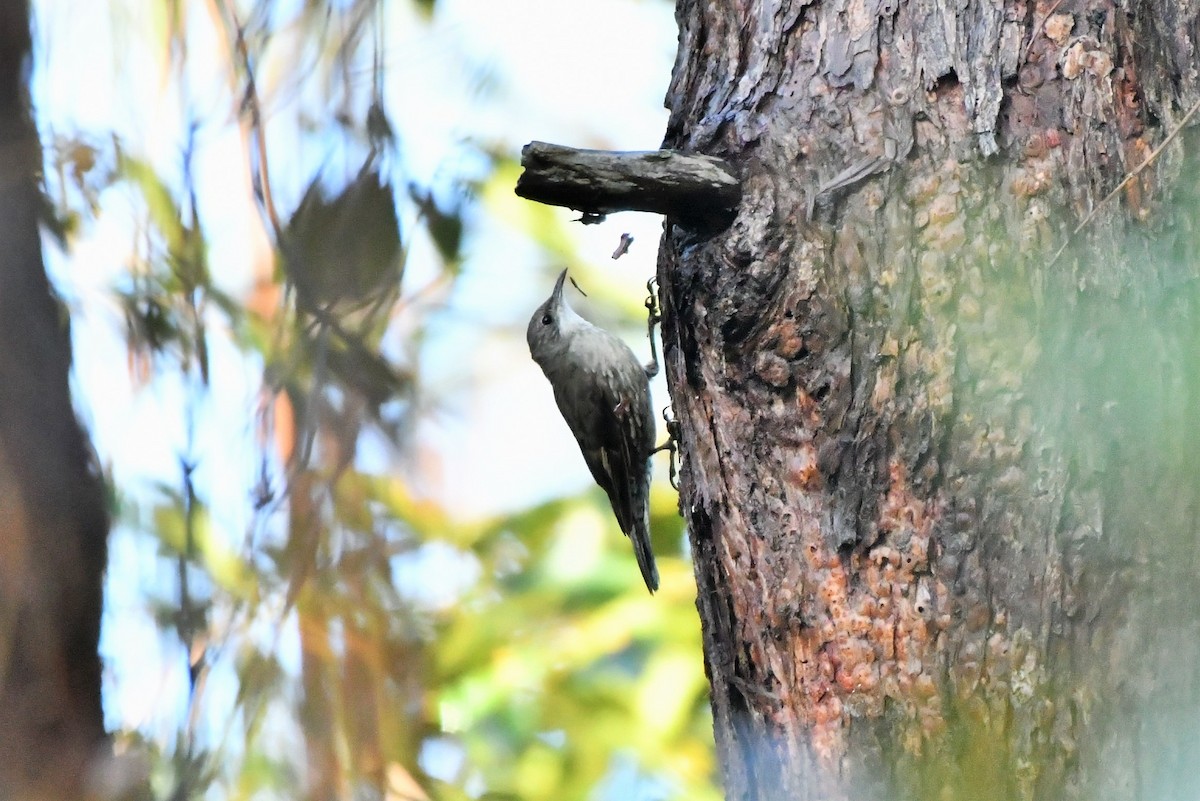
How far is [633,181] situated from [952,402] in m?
0.50

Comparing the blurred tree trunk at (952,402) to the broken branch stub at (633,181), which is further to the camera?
the broken branch stub at (633,181)

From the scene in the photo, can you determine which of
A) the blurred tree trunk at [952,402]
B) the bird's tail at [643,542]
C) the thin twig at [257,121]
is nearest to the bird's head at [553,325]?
the bird's tail at [643,542]

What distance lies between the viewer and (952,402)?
3.96 feet

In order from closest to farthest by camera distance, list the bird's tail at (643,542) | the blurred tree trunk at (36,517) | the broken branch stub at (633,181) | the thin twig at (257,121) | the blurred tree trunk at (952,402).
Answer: the blurred tree trunk at (952,402), the broken branch stub at (633,181), the thin twig at (257,121), the blurred tree trunk at (36,517), the bird's tail at (643,542)

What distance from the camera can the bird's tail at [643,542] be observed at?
3020 millimetres

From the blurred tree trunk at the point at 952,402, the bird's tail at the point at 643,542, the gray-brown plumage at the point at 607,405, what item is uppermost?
the blurred tree trunk at the point at 952,402

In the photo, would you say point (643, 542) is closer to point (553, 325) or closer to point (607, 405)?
point (607, 405)

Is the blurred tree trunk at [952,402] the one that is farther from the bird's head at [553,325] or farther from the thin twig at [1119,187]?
the bird's head at [553,325]

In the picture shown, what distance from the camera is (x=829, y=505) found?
4.18 ft

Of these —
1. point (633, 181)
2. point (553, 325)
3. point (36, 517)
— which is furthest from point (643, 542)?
point (633, 181)

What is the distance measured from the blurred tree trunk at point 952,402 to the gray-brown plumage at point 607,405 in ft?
5.35

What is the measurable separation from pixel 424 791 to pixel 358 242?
44.8 inches

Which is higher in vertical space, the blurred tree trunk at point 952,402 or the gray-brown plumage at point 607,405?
the blurred tree trunk at point 952,402

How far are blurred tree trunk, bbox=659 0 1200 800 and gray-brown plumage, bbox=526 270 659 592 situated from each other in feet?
5.35
